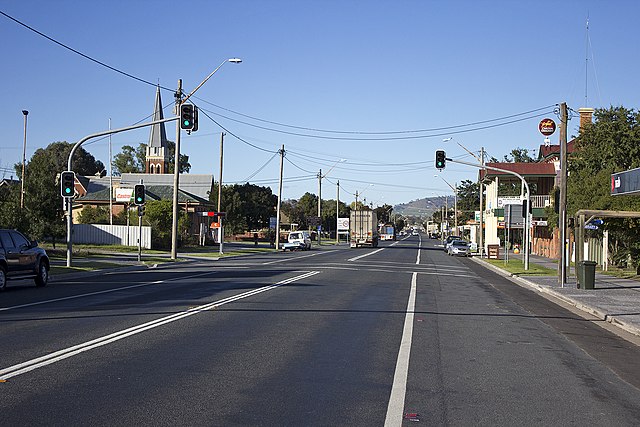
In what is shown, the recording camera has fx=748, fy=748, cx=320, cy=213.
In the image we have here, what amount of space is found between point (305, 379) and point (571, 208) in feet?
107

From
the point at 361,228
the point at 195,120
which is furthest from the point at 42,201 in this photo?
the point at 361,228

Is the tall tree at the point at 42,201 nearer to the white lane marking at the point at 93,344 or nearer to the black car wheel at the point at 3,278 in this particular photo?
the black car wheel at the point at 3,278

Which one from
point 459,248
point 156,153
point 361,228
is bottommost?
point 459,248

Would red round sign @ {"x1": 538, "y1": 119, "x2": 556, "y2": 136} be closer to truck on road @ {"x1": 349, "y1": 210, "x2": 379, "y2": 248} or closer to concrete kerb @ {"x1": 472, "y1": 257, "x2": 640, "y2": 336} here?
concrete kerb @ {"x1": 472, "y1": 257, "x2": 640, "y2": 336}

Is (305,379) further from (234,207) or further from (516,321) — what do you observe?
(234,207)

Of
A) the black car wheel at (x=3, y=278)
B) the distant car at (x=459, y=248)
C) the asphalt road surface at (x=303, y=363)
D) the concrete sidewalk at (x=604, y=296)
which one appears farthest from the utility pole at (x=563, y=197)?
the distant car at (x=459, y=248)

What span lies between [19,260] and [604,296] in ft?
59.5

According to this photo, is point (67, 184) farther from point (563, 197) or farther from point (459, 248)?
point (459, 248)

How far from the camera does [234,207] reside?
101 metres

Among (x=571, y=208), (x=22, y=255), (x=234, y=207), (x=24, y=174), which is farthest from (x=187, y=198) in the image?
(x=22, y=255)

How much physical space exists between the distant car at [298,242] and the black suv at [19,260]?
48.2 metres

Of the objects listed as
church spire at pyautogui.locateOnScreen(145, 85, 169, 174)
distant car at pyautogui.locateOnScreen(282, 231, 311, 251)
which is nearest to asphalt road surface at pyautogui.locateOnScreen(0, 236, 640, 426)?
distant car at pyautogui.locateOnScreen(282, 231, 311, 251)

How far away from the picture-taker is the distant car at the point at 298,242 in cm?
7231

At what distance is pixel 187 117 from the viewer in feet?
94.1
